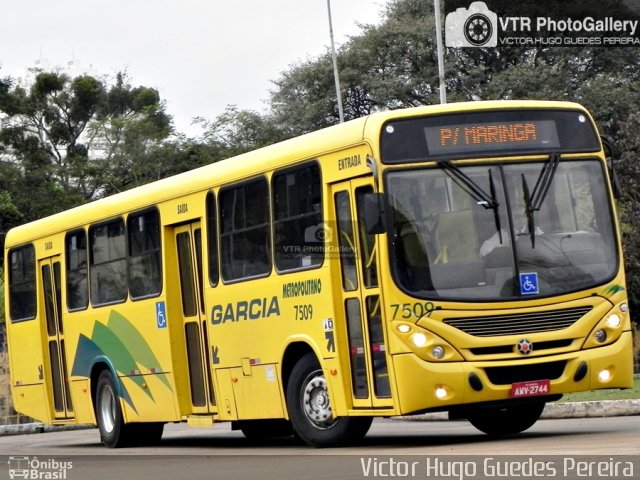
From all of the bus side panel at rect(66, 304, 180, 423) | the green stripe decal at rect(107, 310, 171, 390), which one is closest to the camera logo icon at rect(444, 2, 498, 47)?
the bus side panel at rect(66, 304, 180, 423)

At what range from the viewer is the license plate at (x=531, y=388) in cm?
1378

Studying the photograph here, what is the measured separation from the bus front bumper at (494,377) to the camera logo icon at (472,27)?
42525 mm

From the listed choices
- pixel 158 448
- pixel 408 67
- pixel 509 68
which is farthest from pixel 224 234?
pixel 408 67

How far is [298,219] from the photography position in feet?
49.5

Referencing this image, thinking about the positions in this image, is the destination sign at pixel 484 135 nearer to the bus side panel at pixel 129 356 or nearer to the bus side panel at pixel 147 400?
the bus side panel at pixel 129 356

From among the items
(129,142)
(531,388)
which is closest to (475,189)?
(531,388)

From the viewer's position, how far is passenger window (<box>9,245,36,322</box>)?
877 inches

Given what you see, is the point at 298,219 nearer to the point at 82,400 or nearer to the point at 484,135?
the point at 484,135

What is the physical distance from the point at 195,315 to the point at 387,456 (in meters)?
5.25

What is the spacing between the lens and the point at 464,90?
59.9 meters

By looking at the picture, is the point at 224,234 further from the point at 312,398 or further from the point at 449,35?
the point at 449,35

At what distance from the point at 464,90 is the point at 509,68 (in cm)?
200

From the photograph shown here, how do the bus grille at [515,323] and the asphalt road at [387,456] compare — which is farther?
the bus grille at [515,323]

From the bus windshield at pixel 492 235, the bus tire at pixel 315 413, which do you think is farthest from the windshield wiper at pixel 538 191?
the bus tire at pixel 315 413
